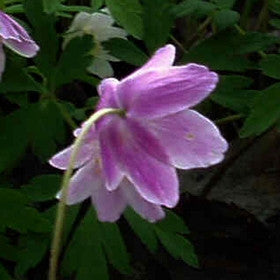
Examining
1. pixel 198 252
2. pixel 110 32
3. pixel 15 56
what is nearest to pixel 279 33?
pixel 198 252

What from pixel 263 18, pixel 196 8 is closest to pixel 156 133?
pixel 196 8

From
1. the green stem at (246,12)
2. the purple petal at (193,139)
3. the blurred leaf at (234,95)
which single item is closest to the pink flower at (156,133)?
the purple petal at (193,139)

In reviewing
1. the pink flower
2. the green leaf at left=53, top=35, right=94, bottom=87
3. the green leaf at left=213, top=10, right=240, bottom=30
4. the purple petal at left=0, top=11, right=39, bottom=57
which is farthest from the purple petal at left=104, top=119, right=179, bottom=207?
the green leaf at left=213, top=10, right=240, bottom=30

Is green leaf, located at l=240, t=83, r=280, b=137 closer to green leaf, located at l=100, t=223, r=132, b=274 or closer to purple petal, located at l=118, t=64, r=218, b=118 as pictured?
green leaf, located at l=100, t=223, r=132, b=274

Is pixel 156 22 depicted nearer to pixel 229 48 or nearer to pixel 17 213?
pixel 229 48

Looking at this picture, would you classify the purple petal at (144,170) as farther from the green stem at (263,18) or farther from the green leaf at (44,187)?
the green stem at (263,18)

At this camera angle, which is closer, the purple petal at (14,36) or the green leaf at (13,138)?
the purple petal at (14,36)
